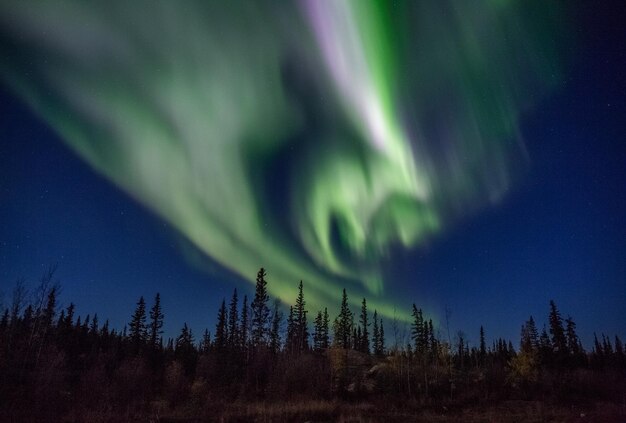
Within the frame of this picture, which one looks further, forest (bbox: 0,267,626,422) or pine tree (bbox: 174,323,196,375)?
pine tree (bbox: 174,323,196,375)

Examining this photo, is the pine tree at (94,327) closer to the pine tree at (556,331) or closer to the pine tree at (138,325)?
the pine tree at (138,325)

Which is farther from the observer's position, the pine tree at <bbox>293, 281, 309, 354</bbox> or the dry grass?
the pine tree at <bbox>293, 281, 309, 354</bbox>

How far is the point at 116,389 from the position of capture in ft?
163

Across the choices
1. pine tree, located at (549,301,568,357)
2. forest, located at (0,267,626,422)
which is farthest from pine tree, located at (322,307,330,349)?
pine tree, located at (549,301,568,357)

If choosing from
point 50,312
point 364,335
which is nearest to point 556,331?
→ point 364,335

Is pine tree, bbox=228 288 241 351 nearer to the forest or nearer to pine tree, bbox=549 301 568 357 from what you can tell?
the forest

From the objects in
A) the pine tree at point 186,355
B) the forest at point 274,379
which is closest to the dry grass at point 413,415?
the forest at point 274,379

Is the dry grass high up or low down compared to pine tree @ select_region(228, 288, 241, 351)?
down

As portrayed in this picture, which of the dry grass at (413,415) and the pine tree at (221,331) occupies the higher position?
the pine tree at (221,331)

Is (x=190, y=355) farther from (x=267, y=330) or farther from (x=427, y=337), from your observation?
(x=427, y=337)

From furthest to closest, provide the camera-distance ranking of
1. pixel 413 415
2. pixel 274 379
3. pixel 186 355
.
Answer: pixel 186 355 < pixel 274 379 < pixel 413 415

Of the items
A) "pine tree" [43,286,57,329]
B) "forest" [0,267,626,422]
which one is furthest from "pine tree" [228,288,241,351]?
"pine tree" [43,286,57,329]

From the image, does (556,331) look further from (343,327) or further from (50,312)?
(50,312)

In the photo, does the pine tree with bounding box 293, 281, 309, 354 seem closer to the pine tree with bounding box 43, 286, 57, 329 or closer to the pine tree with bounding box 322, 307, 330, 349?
the pine tree with bounding box 322, 307, 330, 349
